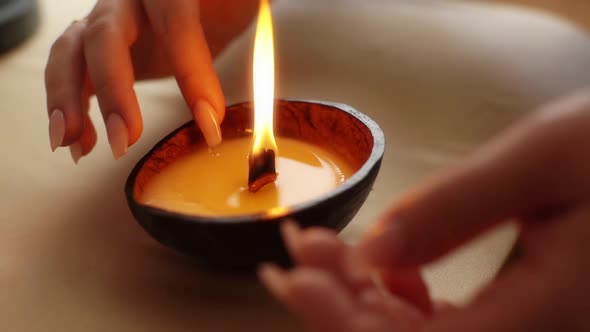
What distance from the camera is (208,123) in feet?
1.56

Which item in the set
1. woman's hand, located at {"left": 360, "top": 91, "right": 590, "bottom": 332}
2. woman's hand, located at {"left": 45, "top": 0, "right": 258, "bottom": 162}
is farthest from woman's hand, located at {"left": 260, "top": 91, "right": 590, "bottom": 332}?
woman's hand, located at {"left": 45, "top": 0, "right": 258, "bottom": 162}

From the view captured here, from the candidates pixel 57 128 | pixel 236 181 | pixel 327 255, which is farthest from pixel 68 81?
pixel 327 255

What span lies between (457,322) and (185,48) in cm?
34

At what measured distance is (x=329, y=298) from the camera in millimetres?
272

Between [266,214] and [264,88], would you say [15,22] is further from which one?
[266,214]

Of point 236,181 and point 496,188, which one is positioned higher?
point 496,188

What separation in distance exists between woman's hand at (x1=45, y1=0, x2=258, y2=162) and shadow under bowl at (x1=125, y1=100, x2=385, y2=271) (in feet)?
0.12

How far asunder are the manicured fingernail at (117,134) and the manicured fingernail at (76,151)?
0.08 metres

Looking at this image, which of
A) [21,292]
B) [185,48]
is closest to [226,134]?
[185,48]

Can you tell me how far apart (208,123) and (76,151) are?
0.47ft

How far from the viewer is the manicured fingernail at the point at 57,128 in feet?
1.65

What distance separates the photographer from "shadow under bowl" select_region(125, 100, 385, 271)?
0.34 meters

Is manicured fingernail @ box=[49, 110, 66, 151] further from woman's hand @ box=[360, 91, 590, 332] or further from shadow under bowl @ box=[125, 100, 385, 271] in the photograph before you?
woman's hand @ box=[360, 91, 590, 332]

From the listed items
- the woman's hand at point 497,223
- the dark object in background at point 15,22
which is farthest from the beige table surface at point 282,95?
the woman's hand at point 497,223
